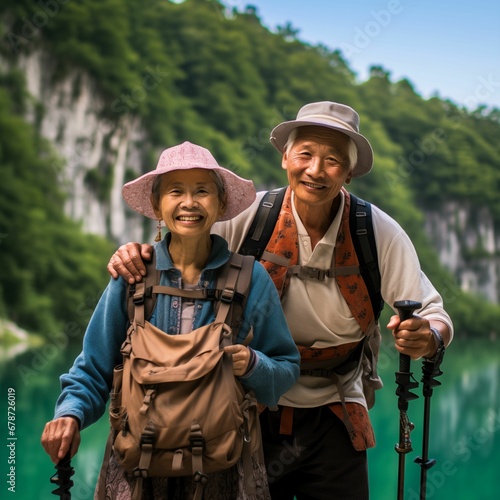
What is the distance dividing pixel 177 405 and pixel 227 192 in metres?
0.50

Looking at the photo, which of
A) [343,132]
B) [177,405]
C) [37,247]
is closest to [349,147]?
[343,132]

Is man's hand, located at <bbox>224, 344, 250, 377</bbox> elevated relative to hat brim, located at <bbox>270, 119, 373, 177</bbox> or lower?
lower

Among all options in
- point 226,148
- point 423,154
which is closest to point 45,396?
point 226,148

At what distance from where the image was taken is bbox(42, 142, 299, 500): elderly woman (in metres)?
1.56

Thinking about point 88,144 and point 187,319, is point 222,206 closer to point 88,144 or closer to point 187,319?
point 187,319

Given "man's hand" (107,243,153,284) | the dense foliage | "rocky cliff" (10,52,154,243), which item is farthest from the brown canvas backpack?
"rocky cliff" (10,52,154,243)

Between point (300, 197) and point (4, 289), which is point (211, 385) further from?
point (4, 289)

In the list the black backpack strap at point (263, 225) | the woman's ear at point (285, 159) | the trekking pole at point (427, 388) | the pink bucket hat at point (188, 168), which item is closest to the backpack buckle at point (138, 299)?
the pink bucket hat at point (188, 168)

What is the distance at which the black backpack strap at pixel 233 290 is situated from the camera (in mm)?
1587

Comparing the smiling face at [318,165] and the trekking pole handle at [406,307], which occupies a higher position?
the smiling face at [318,165]

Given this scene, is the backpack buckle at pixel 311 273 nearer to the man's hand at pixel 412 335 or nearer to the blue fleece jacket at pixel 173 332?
the man's hand at pixel 412 335

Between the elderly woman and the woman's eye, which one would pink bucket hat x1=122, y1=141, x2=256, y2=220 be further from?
the woman's eye

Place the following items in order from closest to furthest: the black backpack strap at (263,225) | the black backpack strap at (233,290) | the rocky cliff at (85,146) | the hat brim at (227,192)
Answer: the black backpack strap at (233,290), the hat brim at (227,192), the black backpack strap at (263,225), the rocky cliff at (85,146)

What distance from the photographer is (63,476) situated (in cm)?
154
